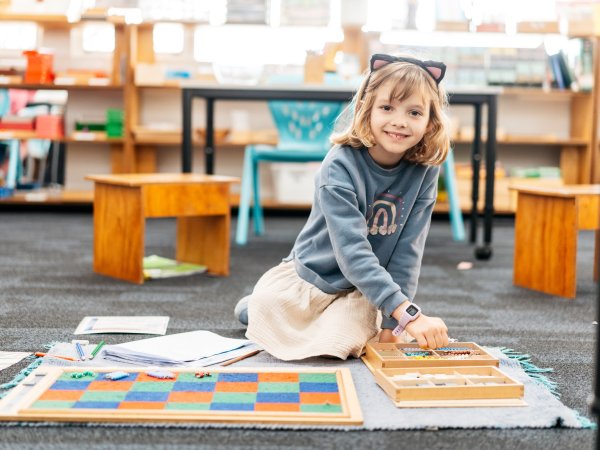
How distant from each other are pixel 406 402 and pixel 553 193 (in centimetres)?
139

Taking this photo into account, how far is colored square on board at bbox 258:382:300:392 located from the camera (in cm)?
140

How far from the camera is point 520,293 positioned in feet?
8.57

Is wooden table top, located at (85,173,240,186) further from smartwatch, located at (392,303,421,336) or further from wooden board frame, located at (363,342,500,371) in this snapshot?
smartwatch, located at (392,303,421,336)

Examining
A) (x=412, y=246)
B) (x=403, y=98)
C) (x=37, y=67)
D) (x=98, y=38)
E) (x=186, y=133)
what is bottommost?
(x=412, y=246)

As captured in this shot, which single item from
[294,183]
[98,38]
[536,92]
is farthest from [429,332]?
[98,38]

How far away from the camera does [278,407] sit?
131cm

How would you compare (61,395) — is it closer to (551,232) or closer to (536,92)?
(551,232)

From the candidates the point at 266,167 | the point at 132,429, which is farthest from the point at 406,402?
the point at 266,167

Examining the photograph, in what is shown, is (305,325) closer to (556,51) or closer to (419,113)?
(419,113)

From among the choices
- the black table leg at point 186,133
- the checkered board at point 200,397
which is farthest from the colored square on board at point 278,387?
the black table leg at point 186,133

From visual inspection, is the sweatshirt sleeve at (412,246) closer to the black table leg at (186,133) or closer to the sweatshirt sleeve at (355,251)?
the sweatshirt sleeve at (355,251)

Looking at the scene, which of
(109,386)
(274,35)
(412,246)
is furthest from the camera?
(274,35)

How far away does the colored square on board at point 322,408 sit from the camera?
1.29 metres

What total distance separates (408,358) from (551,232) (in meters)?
1.22
